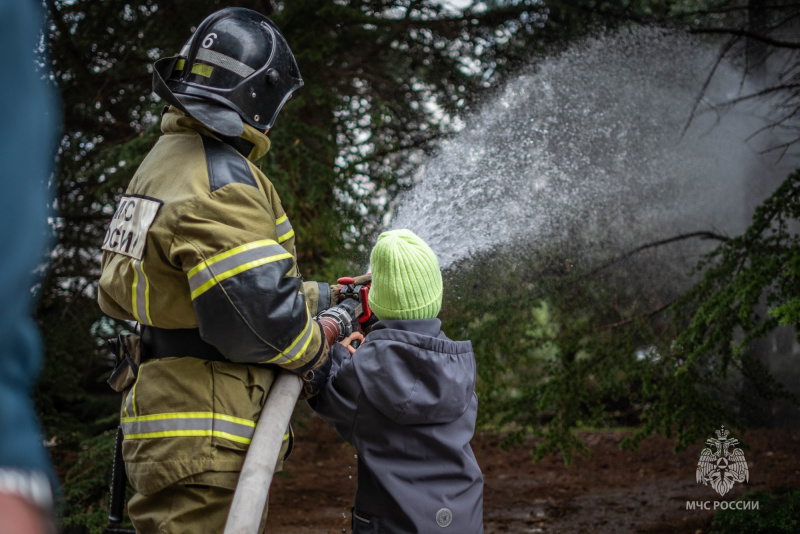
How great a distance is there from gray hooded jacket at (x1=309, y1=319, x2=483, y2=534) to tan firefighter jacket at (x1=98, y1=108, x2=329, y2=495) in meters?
0.26

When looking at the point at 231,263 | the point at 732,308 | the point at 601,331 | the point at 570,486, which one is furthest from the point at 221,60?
the point at 570,486

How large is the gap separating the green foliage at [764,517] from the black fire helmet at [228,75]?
3548mm

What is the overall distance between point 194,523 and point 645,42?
583 centimetres

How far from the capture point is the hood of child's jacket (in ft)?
7.22

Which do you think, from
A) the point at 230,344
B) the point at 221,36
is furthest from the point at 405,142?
the point at 230,344

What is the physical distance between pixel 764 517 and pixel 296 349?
3.37 meters

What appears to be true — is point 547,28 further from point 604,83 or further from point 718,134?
point 718,134

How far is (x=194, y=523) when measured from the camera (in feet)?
6.16

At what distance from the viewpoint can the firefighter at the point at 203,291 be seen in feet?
5.93

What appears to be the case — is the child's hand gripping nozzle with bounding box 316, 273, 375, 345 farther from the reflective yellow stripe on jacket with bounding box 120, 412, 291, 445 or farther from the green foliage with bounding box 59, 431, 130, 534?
the green foliage with bounding box 59, 431, 130, 534

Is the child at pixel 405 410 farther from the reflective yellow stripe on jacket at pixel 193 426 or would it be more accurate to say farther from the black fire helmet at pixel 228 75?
the black fire helmet at pixel 228 75

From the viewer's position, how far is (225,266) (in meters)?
1.78

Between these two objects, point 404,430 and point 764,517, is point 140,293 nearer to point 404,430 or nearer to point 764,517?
point 404,430

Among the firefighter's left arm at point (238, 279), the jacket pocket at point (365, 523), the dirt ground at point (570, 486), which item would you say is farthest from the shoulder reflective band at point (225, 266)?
the dirt ground at point (570, 486)
